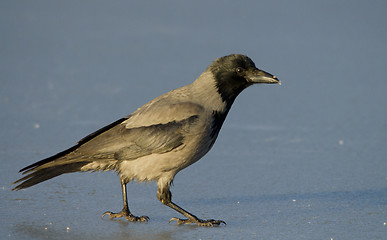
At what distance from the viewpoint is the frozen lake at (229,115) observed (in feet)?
16.7

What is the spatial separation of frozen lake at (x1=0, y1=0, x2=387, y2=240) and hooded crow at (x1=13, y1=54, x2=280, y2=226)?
11.0 inches

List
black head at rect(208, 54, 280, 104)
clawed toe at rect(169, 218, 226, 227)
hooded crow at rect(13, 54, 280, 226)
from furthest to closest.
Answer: black head at rect(208, 54, 280, 104) < hooded crow at rect(13, 54, 280, 226) < clawed toe at rect(169, 218, 226, 227)

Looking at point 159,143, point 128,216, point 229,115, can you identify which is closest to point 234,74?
point 159,143

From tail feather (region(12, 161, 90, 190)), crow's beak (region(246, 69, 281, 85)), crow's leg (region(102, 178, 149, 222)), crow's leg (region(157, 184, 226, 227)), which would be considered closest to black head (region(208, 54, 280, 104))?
crow's beak (region(246, 69, 281, 85))

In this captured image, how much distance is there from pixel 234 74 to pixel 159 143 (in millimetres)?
859

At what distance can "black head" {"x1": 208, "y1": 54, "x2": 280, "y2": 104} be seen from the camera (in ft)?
17.6

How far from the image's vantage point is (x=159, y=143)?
16.8 ft

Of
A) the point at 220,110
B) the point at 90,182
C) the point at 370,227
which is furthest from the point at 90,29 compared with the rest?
the point at 370,227

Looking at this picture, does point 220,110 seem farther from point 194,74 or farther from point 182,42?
point 182,42

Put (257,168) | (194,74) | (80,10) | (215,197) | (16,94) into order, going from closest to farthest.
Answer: (215,197)
(257,168)
(16,94)
(194,74)
(80,10)

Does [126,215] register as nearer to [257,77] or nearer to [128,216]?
[128,216]

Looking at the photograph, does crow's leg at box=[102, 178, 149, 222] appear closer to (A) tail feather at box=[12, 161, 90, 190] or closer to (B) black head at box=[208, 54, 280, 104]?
(A) tail feather at box=[12, 161, 90, 190]

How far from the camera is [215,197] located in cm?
562

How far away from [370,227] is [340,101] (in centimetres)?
372
